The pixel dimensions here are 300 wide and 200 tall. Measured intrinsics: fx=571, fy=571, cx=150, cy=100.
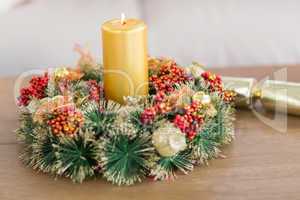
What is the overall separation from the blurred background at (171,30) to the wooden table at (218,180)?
1.97 feet

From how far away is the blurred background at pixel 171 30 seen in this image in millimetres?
1472

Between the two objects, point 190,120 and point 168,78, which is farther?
point 168,78

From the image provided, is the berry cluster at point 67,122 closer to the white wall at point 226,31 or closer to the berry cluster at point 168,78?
the berry cluster at point 168,78

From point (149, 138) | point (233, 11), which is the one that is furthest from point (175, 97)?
point (233, 11)

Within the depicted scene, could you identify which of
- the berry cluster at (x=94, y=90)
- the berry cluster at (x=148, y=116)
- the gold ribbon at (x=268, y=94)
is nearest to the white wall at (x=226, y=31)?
the gold ribbon at (x=268, y=94)

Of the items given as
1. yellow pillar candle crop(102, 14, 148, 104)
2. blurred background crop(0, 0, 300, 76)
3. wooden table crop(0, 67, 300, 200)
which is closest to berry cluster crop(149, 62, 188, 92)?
yellow pillar candle crop(102, 14, 148, 104)

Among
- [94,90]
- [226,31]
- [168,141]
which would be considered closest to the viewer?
[168,141]

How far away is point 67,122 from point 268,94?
371 millimetres

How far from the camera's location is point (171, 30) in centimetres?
154

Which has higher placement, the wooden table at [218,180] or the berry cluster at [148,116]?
the berry cluster at [148,116]

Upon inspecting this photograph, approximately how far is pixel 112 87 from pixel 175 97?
0.11 m

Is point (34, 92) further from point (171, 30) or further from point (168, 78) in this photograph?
point (171, 30)

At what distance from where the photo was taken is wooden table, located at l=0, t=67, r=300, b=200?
0.74 m

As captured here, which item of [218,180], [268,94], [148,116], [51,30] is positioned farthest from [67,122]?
[51,30]
